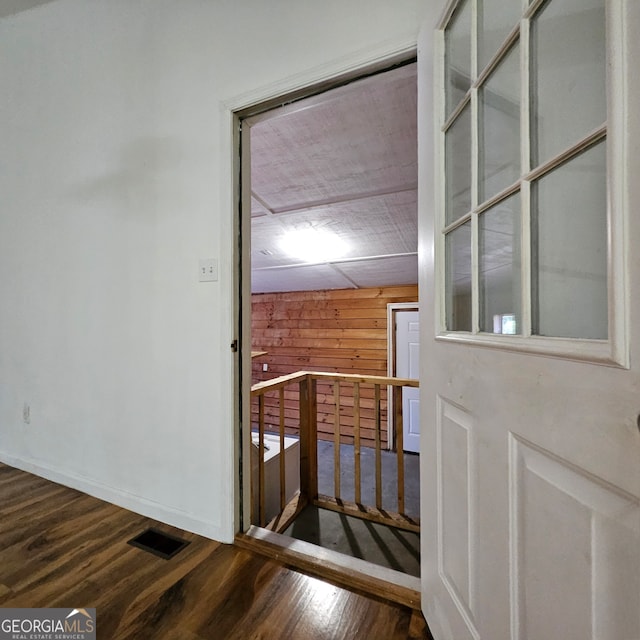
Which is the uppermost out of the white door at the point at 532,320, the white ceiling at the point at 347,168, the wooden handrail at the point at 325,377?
the white ceiling at the point at 347,168

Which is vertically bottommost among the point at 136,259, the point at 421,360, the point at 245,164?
the point at 421,360

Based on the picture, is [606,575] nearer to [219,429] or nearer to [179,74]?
[219,429]

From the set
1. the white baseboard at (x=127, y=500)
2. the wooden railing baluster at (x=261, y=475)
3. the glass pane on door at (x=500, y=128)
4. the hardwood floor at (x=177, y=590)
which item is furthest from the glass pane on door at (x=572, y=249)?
the wooden railing baluster at (x=261, y=475)

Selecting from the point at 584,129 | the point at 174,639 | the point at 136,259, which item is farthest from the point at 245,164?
the point at 174,639

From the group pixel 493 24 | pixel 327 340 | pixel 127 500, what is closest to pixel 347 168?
pixel 493 24

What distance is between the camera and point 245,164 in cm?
143

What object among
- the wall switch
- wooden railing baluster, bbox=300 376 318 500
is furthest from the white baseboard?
wooden railing baluster, bbox=300 376 318 500

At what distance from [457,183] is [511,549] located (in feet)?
2.88

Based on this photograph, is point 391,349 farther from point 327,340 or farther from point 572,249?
point 572,249

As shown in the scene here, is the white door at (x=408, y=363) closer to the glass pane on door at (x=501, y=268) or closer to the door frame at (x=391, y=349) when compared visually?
the door frame at (x=391, y=349)

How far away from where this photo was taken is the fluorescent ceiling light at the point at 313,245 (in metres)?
2.63

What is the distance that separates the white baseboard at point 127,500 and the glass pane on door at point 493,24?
1844mm

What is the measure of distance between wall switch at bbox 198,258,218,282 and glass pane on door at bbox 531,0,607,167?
1169 millimetres

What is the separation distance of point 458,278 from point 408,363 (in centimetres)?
336
